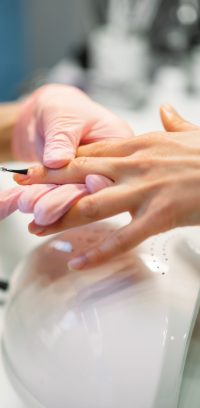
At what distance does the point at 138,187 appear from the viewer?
0.43 meters

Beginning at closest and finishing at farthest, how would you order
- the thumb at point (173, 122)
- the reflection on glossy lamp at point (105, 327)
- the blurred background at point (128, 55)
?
the reflection on glossy lamp at point (105, 327) < the thumb at point (173, 122) < the blurred background at point (128, 55)

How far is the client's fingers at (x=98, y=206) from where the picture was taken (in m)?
0.42

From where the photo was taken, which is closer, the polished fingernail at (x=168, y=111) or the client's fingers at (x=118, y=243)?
the client's fingers at (x=118, y=243)

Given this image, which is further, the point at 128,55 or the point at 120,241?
the point at 128,55

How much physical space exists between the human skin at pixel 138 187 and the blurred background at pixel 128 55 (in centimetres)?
68

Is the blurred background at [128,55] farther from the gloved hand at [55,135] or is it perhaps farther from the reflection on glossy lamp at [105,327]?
the reflection on glossy lamp at [105,327]

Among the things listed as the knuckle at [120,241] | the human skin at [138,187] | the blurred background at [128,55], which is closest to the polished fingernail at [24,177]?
the human skin at [138,187]

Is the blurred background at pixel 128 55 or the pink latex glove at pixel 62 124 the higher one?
the pink latex glove at pixel 62 124

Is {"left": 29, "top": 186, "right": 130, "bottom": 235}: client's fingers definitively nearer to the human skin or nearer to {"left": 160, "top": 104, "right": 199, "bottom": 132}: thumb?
the human skin

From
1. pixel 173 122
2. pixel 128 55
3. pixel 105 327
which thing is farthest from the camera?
pixel 128 55

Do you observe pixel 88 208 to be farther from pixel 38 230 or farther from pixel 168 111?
pixel 168 111

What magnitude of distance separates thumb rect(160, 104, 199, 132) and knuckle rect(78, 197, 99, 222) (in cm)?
15

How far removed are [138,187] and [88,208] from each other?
0.17ft

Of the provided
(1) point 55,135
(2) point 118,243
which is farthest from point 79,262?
(1) point 55,135
